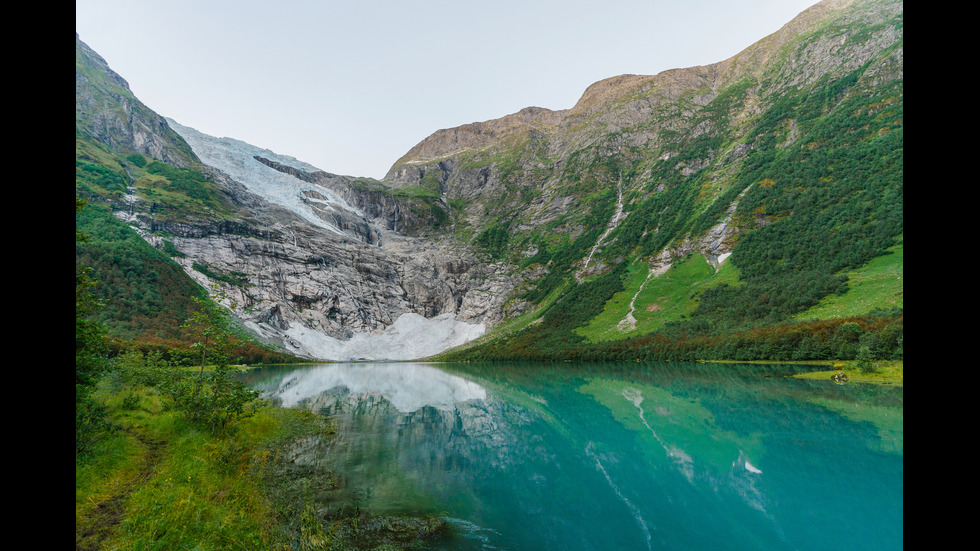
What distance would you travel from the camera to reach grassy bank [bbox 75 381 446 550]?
919 cm

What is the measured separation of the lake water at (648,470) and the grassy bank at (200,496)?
61.5 inches

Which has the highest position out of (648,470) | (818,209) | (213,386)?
(818,209)

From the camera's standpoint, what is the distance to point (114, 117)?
172 metres

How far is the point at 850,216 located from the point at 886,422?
3603 inches

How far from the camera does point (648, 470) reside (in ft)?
60.7

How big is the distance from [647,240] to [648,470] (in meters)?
137

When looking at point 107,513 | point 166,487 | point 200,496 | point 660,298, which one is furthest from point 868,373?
point 660,298

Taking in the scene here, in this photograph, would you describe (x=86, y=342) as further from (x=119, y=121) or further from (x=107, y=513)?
(x=119, y=121)

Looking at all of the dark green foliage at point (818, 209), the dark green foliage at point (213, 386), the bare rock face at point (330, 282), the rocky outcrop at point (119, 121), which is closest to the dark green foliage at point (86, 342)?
the dark green foliage at point (213, 386)

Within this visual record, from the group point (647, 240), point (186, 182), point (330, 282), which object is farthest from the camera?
point (330, 282)

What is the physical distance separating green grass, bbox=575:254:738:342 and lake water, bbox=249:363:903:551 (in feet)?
232

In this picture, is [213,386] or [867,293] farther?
[867,293]
